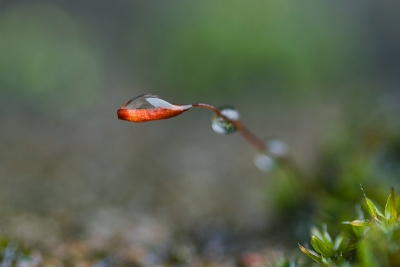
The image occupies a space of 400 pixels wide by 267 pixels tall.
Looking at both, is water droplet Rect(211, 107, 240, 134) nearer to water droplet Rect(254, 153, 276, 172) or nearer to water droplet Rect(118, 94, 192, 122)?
water droplet Rect(118, 94, 192, 122)

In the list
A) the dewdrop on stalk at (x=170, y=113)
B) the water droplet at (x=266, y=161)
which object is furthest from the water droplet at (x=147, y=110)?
the water droplet at (x=266, y=161)

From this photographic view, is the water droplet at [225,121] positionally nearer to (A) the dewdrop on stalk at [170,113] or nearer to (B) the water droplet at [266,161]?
(A) the dewdrop on stalk at [170,113]

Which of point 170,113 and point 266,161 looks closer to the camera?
point 170,113

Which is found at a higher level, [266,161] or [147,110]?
[147,110]

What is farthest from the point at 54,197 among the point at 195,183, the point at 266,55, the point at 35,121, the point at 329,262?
the point at 266,55

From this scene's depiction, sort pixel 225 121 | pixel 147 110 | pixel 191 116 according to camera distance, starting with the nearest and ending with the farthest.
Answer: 1. pixel 147 110
2. pixel 225 121
3. pixel 191 116

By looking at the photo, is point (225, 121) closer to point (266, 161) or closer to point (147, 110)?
point (147, 110)

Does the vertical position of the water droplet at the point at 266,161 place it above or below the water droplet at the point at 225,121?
below

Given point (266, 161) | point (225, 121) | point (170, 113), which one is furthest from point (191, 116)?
point (170, 113)
